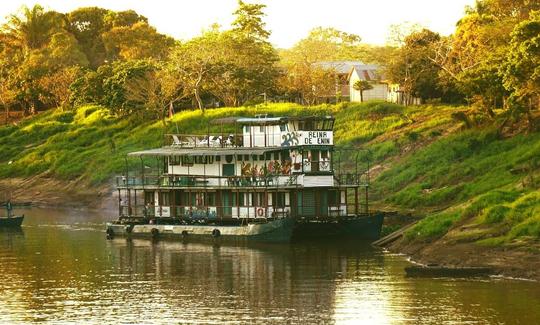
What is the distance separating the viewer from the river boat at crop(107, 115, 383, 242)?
71.4 metres

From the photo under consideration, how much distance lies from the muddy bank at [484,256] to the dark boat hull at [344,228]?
25.1 feet

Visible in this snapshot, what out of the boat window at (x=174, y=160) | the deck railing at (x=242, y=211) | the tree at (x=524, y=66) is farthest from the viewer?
the boat window at (x=174, y=160)

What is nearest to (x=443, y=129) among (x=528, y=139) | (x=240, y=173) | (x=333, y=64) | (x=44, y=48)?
(x=528, y=139)

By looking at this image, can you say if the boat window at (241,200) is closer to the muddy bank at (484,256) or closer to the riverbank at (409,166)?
the riverbank at (409,166)

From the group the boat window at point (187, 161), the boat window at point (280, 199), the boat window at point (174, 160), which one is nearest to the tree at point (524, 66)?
the boat window at point (280, 199)

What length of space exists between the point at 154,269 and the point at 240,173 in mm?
14966

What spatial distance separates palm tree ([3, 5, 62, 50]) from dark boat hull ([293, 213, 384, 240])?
11188 cm

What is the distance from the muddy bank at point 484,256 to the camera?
175ft

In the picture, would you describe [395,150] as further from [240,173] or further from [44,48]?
[44,48]

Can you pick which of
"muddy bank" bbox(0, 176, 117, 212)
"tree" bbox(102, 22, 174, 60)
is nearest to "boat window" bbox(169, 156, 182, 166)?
"muddy bank" bbox(0, 176, 117, 212)

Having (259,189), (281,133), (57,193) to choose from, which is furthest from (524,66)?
(57,193)

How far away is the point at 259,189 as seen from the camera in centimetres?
7288

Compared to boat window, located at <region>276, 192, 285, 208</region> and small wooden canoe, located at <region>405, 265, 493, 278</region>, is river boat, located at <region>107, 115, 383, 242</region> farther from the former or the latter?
small wooden canoe, located at <region>405, 265, 493, 278</region>

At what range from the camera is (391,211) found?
7862cm
